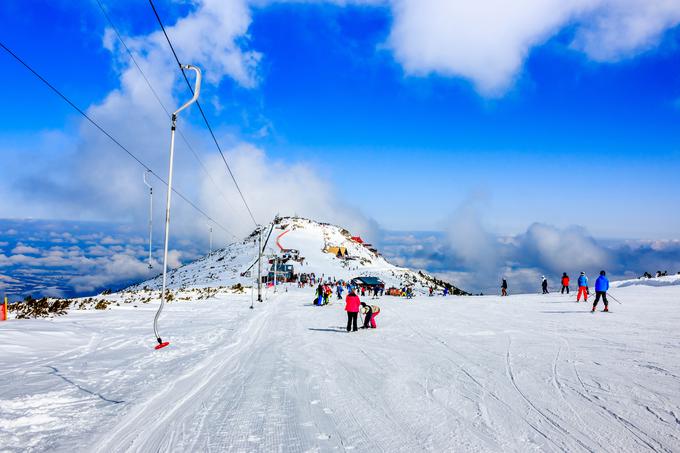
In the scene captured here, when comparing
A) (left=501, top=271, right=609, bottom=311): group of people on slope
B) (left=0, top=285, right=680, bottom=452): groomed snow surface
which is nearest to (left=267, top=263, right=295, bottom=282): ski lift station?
(left=501, top=271, right=609, bottom=311): group of people on slope

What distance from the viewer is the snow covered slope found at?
66.1 meters

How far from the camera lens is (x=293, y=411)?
694 cm

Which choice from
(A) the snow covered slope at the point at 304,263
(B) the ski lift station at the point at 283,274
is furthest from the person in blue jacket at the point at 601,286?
(B) the ski lift station at the point at 283,274

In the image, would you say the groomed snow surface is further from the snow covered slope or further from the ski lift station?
the ski lift station

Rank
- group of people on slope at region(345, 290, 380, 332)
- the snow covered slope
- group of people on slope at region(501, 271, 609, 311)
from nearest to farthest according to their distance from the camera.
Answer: group of people on slope at region(345, 290, 380, 332) < group of people on slope at region(501, 271, 609, 311) < the snow covered slope

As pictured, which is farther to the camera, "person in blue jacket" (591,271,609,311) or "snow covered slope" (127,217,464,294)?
"snow covered slope" (127,217,464,294)

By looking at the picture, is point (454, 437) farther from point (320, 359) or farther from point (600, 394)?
point (320, 359)

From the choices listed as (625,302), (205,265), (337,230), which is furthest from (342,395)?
(337,230)

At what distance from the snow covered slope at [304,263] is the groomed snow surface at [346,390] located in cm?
4357

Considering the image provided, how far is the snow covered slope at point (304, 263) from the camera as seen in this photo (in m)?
66.1

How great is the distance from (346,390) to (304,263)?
6737cm

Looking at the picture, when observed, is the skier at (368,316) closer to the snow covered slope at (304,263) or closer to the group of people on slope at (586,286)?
the group of people on slope at (586,286)

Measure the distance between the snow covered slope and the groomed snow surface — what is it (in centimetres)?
4357

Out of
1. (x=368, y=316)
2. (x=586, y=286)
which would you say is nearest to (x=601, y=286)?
(x=586, y=286)
